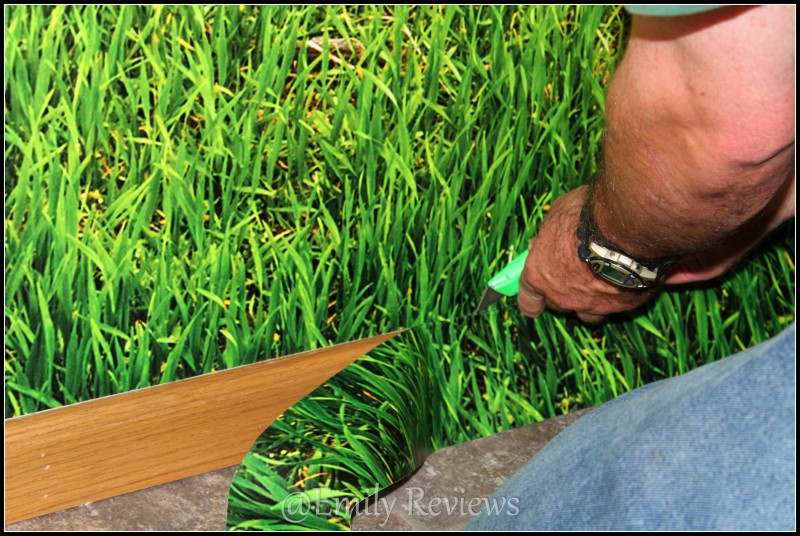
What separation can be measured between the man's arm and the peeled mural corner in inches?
14.5

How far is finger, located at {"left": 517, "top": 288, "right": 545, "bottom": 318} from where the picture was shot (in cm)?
142

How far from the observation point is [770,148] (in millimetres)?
847

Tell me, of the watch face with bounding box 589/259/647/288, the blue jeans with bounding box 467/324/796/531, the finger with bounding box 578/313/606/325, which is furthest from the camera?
the finger with bounding box 578/313/606/325

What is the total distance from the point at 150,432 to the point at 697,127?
79 centimetres

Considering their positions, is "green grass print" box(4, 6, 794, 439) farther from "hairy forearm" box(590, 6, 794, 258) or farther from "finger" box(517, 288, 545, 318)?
"hairy forearm" box(590, 6, 794, 258)

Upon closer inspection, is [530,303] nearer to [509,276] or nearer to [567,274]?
[509,276]

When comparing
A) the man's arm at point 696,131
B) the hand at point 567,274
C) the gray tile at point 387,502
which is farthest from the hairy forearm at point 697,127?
the gray tile at point 387,502

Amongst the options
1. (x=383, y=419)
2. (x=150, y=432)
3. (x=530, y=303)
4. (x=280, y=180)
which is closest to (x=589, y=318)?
(x=530, y=303)

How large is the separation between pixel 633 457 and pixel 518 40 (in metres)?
0.83

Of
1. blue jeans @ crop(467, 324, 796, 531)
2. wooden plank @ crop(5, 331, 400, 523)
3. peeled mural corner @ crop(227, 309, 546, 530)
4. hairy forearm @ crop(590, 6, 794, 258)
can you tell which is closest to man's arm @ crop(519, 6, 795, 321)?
hairy forearm @ crop(590, 6, 794, 258)

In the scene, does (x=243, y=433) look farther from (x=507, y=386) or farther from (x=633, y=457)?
(x=633, y=457)

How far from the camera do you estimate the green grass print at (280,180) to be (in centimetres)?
108

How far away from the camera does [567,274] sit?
1279mm

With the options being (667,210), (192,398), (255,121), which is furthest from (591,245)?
(192,398)
